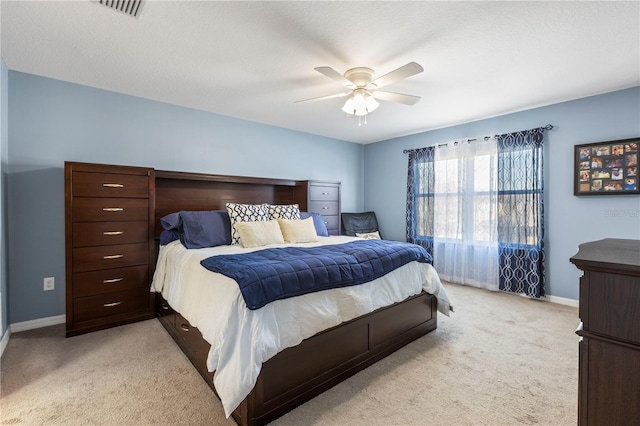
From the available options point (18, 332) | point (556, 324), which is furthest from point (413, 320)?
point (18, 332)

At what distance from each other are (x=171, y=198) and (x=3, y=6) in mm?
2055

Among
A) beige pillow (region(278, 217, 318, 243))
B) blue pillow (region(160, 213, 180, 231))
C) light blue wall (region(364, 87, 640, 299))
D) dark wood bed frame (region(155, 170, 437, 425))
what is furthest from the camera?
beige pillow (region(278, 217, 318, 243))

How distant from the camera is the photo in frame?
120 inches

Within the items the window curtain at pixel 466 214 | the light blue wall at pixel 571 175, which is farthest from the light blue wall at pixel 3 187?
the light blue wall at pixel 571 175

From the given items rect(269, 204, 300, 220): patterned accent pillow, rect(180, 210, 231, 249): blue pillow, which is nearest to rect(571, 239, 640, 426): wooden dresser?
rect(180, 210, 231, 249): blue pillow

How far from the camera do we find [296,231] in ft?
10.8

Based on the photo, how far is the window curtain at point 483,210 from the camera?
3.69 meters

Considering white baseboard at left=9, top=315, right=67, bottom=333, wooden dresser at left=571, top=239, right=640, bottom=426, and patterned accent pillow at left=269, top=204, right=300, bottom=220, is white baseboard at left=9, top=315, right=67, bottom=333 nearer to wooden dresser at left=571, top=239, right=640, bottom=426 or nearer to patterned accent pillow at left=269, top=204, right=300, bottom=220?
patterned accent pillow at left=269, top=204, right=300, bottom=220

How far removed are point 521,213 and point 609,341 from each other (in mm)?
3533

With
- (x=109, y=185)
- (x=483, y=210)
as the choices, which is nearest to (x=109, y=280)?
(x=109, y=185)

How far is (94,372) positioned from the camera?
2086 millimetres

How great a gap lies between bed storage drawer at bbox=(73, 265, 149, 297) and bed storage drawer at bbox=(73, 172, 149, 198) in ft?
2.41

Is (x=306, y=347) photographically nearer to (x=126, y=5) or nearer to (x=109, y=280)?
(x=109, y=280)

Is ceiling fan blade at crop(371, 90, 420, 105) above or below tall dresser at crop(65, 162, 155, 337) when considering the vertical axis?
above
